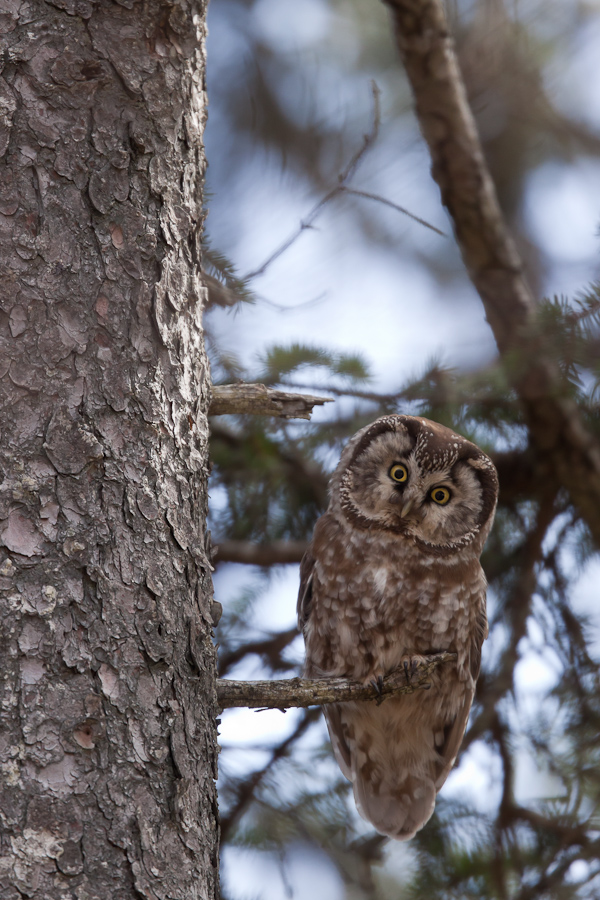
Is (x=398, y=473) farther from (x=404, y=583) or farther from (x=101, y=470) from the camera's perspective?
(x=101, y=470)

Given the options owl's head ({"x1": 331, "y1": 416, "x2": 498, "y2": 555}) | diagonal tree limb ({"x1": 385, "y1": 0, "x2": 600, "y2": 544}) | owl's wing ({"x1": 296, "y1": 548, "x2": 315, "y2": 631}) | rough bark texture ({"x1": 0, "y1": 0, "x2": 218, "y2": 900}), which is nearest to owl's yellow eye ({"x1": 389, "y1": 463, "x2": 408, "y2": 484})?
owl's head ({"x1": 331, "y1": 416, "x2": 498, "y2": 555})

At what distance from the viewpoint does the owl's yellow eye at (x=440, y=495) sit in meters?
2.51

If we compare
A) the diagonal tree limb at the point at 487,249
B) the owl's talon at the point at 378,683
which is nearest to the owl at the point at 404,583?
the owl's talon at the point at 378,683

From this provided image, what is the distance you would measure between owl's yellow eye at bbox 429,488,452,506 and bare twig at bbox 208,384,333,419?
0.67 meters

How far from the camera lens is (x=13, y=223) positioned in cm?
159

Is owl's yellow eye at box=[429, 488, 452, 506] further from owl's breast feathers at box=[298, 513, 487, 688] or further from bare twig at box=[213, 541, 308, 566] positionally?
bare twig at box=[213, 541, 308, 566]

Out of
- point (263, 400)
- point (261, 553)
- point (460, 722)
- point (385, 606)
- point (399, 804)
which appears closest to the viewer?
point (263, 400)

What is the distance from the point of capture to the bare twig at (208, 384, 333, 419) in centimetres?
196

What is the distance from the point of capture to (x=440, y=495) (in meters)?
2.52

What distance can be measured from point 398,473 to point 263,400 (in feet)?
2.30

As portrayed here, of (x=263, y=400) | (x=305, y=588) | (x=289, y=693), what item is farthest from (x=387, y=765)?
(x=263, y=400)

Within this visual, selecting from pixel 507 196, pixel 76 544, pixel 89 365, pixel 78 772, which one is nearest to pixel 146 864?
pixel 78 772

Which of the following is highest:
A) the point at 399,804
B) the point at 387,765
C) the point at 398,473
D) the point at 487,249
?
the point at 487,249

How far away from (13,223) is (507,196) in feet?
14.6
